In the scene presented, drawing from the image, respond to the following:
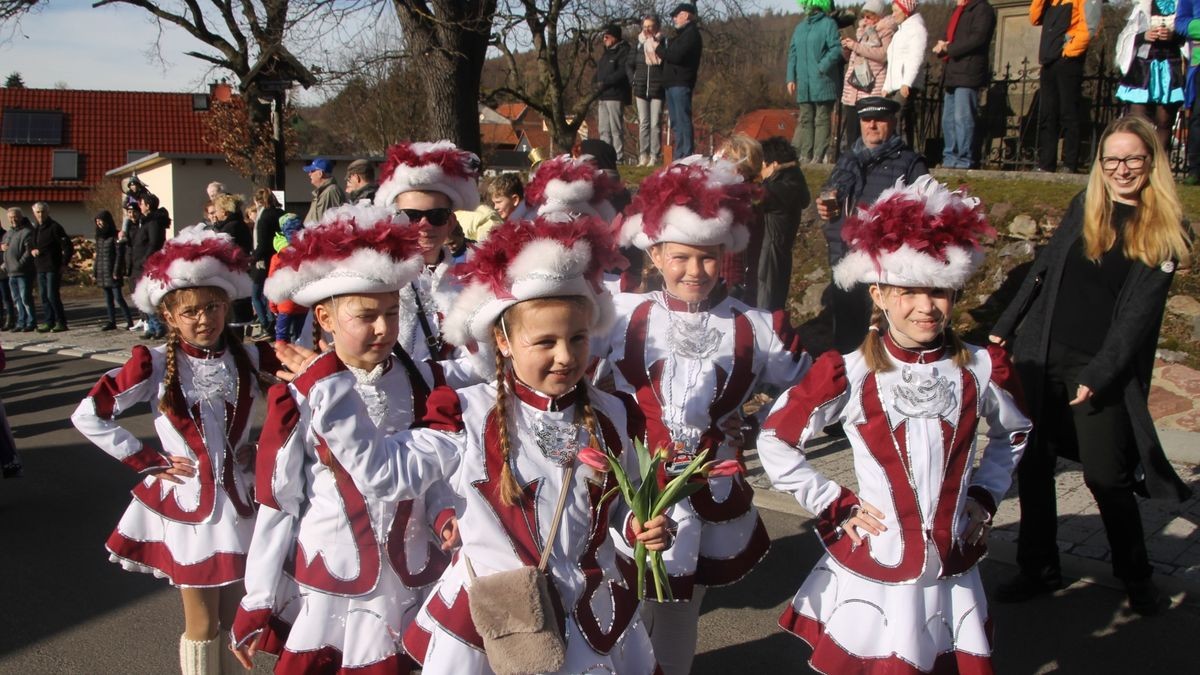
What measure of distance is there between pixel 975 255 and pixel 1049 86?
24.6 ft

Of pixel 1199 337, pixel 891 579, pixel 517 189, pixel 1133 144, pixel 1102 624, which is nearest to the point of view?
pixel 891 579

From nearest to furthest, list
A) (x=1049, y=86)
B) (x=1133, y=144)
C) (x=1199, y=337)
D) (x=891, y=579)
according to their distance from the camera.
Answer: (x=891, y=579), (x=1133, y=144), (x=1199, y=337), (x=1049, y=86)

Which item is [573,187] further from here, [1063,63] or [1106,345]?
[1063,63]

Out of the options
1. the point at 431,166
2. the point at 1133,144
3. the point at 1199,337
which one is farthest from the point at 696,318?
the point at 1199,337

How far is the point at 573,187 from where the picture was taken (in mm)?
5367

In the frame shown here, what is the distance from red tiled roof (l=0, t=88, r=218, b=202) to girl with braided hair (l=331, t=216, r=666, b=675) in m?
46.7

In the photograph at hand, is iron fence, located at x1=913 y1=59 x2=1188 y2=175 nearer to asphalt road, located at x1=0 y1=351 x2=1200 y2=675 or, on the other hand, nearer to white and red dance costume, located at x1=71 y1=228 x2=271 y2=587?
asphalt road, located at x1=0 y1=351 x2=1200 y2=675

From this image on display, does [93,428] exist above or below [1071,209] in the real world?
below

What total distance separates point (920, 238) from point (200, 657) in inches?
114

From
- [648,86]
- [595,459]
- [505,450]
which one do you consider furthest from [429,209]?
[648,86]

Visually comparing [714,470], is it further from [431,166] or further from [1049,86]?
[1049,86]

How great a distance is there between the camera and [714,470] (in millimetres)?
2809

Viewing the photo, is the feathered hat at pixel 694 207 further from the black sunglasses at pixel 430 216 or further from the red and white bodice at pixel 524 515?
the red and white bodice at pixel 524 515

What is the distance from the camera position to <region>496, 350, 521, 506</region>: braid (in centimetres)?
268
